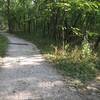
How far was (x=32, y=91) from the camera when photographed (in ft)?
24.6

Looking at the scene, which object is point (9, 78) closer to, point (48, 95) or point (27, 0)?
point (48, 95)

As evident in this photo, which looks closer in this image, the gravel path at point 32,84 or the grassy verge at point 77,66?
the gravel path at point 32,84

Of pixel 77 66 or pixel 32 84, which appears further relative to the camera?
pixel 77 66

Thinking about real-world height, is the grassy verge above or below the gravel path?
below

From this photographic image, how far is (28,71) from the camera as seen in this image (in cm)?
1048

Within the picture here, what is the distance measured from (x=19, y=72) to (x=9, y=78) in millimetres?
1181

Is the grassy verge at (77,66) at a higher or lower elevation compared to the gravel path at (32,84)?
lower

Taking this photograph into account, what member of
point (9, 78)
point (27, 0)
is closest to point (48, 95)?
point (9, 78)

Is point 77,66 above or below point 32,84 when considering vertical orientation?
below

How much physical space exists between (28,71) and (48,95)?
11.2 ft

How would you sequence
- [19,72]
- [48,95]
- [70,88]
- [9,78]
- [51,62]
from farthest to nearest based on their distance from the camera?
1. [51,62]
2. [19,72]
3. [9,78]
4. [70,88]
5. [48,95]

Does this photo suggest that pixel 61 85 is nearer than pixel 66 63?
Yes

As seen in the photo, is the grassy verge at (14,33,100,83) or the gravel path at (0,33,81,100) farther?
the grassy verge at (14,33,100,83)

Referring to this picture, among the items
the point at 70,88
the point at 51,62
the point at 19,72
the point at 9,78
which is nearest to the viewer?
the point at 70,88
